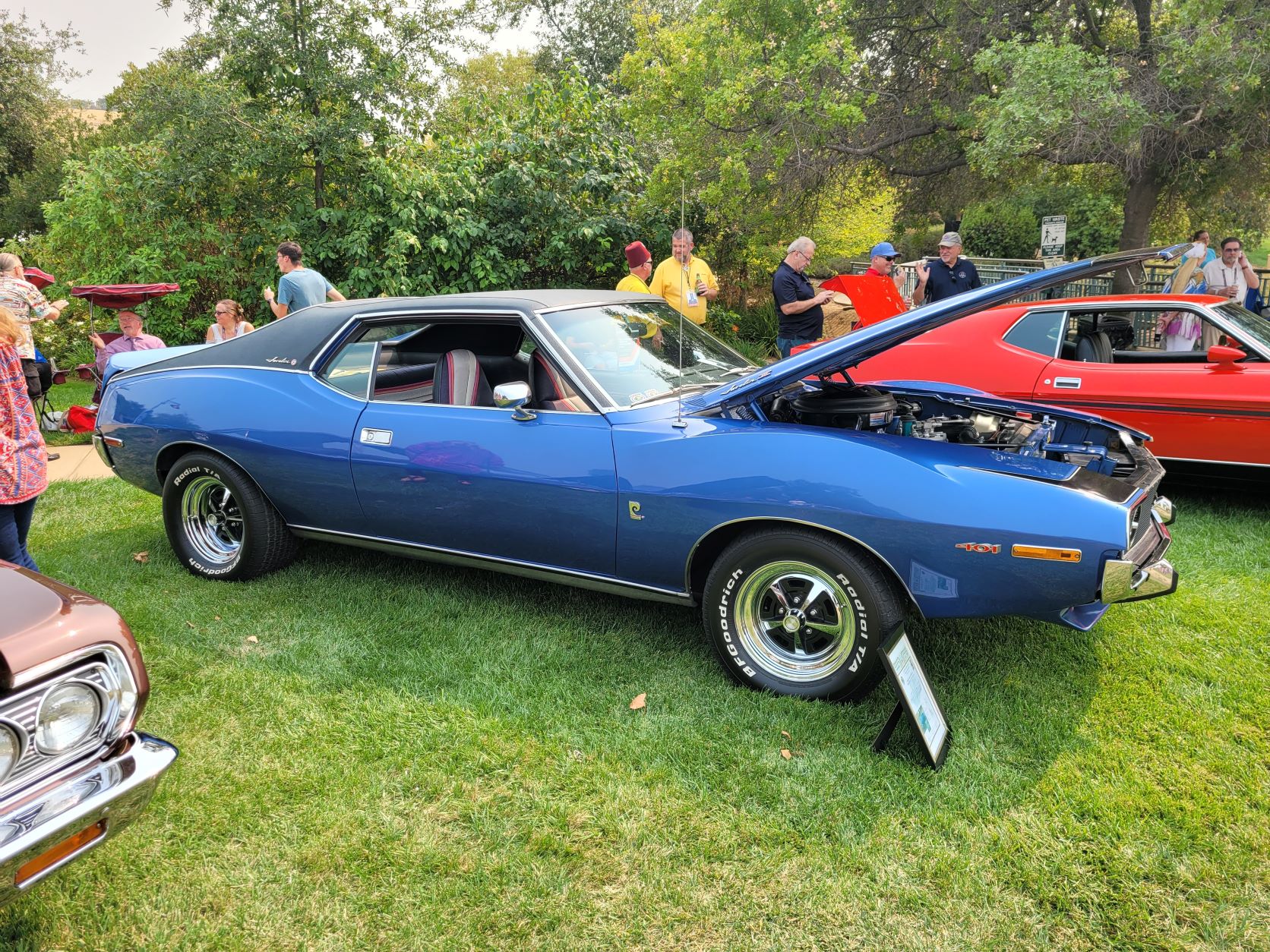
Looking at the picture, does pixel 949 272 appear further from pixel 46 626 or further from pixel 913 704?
pixel 46 626

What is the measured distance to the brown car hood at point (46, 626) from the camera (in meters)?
1.94

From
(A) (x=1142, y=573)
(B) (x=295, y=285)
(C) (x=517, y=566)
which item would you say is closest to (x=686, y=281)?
(B) (x=295, y=285)

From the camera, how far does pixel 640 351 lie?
4.07 metres

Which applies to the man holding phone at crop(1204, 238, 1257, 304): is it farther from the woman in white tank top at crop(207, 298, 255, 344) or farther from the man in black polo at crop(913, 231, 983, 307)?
the woman in white tank top at crop(207, 298, 255, 344)

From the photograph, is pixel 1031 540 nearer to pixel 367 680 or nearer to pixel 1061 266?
pixel 1061 266

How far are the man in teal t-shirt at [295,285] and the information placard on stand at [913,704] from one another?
553 cm

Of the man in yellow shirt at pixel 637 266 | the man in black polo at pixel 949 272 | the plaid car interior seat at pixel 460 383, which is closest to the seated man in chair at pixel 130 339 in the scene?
the man in yellow shirt at pixel 637 266

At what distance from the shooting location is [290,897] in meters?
2.41

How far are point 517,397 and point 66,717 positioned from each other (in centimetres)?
195

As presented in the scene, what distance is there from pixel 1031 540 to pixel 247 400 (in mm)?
3650

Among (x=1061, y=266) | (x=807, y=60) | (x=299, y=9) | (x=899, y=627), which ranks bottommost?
(x=899, y=627)

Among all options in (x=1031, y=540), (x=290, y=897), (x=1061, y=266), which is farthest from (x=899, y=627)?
(x=290, y=897)

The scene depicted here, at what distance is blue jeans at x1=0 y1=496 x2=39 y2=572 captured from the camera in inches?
137

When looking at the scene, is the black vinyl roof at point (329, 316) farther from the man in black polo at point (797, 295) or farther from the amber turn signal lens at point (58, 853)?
the amber turn signal lens at point (58, 853)
